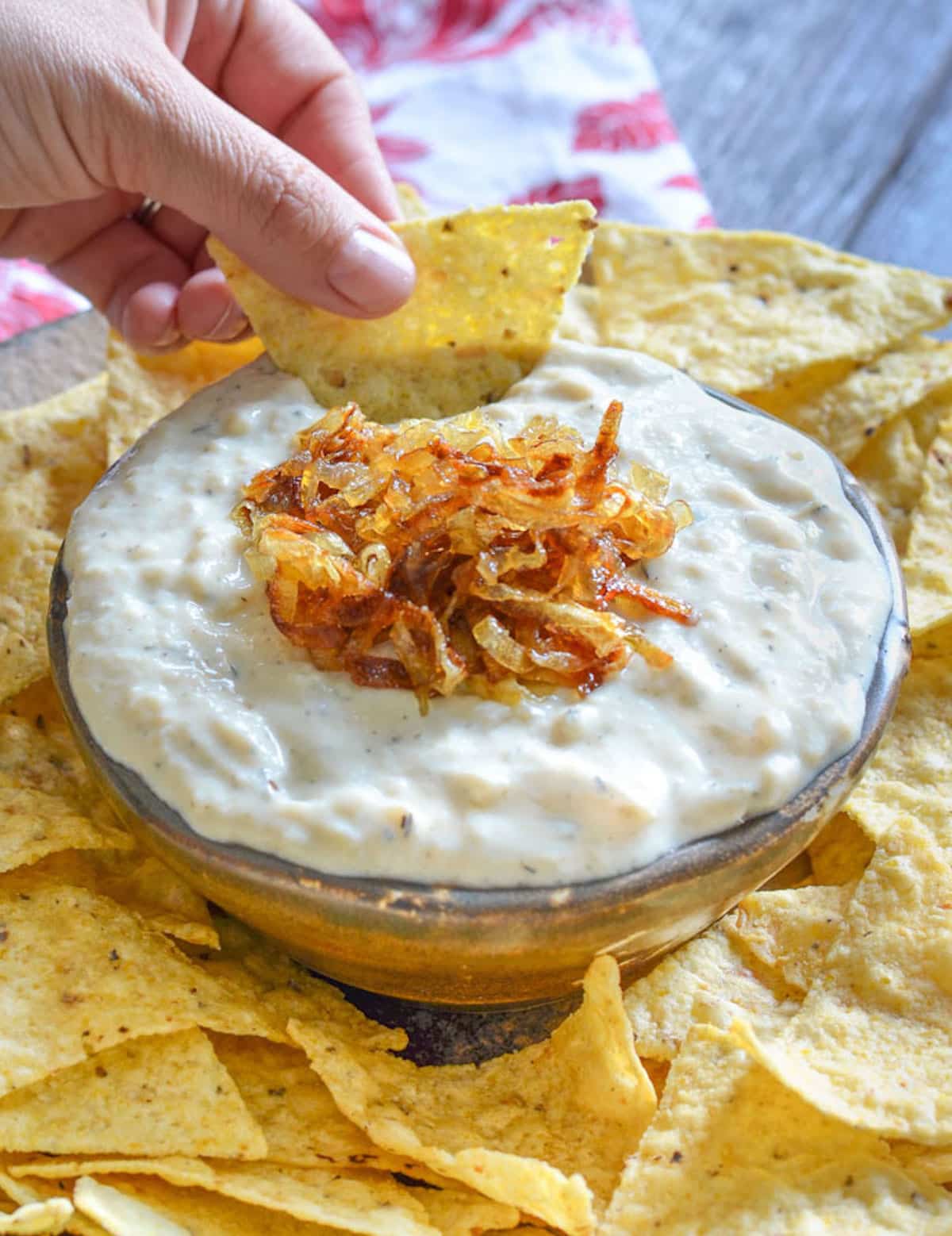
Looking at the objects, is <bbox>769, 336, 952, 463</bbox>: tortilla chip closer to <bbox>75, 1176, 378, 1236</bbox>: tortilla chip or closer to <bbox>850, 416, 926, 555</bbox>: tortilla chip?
<bbox>850, 416, 926, 555</bbox>: tortilla chip

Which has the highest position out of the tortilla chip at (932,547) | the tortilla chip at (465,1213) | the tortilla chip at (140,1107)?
the tortilla chip at (932,547)

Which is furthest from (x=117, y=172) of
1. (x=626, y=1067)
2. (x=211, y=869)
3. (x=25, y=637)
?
(x=626, y=1067)

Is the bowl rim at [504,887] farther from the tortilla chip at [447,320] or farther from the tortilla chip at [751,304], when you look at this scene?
the tortilla chip at [751,304]

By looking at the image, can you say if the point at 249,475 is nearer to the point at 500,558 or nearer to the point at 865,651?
the point at 500,558

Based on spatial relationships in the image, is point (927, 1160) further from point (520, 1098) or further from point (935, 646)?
point (935, 646)

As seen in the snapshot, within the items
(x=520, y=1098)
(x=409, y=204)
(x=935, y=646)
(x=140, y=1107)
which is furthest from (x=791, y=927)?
(x=409, y=204)

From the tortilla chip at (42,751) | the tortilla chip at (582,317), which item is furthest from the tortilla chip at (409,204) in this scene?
the tortilla chip at (42,751)

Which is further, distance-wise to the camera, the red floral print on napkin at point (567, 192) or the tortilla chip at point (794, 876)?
the red floral print on napkin at point (567, 192)
